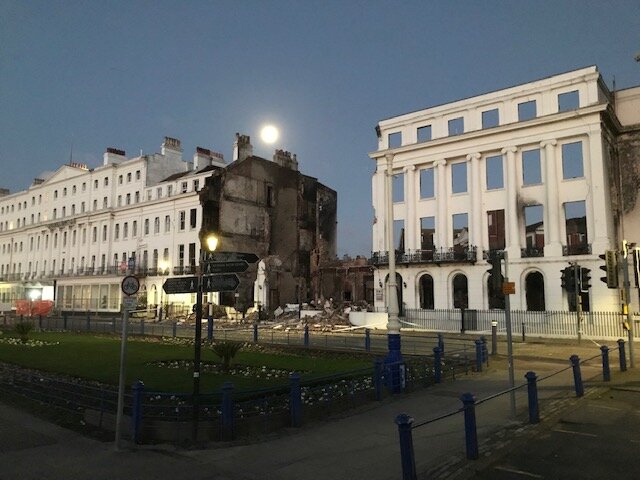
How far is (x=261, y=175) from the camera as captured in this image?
57.5 meters

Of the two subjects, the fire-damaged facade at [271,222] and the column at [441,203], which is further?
the fire-damaged facade at [271,222]

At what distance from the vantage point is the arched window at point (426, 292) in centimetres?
4316

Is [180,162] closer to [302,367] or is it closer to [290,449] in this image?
[302,367]

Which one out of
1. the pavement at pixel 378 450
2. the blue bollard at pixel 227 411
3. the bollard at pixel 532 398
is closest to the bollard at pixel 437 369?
the pavement at pixel 378 450

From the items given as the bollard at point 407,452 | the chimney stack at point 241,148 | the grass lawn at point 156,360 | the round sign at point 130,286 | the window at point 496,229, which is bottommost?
the grass lawn at point 156,360

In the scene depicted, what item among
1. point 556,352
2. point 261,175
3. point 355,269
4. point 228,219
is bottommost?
point 556,352

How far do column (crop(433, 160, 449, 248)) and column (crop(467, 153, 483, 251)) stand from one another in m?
2.24

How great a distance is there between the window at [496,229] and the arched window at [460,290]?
3665mm

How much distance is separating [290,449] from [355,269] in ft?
154

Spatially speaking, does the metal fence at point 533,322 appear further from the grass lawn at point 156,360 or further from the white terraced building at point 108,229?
the white terraced building at point 108,229

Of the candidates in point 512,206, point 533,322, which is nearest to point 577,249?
point 512,206

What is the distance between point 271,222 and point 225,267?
4980 centimetres

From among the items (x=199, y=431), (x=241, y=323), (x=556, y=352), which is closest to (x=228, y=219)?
(x=241, y=323)

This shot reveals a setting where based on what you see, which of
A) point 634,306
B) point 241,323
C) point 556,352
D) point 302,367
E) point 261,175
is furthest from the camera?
point 261,175
